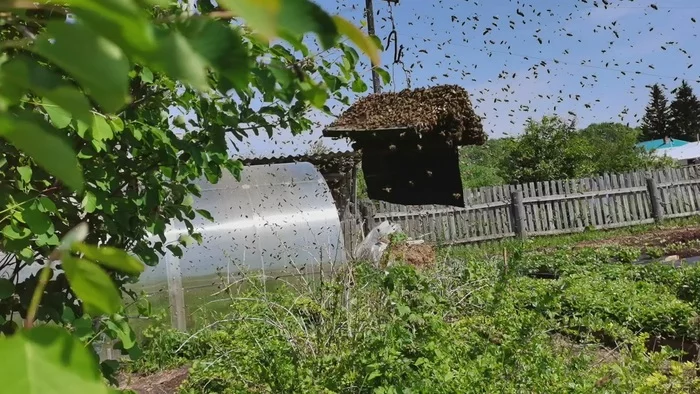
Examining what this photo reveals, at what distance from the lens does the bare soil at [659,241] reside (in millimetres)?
11336

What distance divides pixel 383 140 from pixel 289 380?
215cm

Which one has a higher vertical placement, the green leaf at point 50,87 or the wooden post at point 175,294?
the green leaf at point 50,87

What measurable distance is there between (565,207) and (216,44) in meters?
18.1

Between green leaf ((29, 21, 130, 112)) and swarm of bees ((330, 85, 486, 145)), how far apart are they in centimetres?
419

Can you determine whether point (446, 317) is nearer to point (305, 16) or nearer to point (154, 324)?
point (154, 324)

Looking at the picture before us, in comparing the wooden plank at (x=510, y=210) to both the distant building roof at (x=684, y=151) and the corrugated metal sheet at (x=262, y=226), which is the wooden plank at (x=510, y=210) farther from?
the distant building roof at (x=684, y=151)

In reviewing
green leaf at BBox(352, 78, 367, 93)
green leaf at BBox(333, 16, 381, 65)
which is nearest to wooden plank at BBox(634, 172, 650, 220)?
green leaf at BBox(352, 78, 367, 93)

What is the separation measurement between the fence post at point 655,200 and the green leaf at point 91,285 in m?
19.1

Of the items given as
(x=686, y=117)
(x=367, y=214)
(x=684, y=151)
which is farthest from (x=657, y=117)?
(x=367, y=214)

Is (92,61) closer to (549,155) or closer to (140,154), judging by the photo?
(140,154)

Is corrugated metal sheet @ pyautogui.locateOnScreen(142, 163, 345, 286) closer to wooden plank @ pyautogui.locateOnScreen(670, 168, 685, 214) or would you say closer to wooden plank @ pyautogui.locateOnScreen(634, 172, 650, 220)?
wooden plank @ pyautogui.locateOnScreen(634, 172, 650, 220)

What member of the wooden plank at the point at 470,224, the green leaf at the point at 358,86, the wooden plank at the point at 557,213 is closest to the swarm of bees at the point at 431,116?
the green leaf at the point at 358,86

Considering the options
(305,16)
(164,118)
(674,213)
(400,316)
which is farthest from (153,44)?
(674,213)

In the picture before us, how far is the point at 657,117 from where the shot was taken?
55188 millimetres
